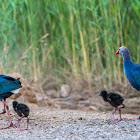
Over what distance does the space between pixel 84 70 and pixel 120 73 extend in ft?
2.98

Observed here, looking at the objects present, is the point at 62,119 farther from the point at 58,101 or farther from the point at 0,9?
the point at 0,9

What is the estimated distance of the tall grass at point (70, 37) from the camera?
809 centimetres

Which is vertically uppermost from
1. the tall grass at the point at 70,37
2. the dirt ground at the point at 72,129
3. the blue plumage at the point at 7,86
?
the tall grass at the point at 70,37

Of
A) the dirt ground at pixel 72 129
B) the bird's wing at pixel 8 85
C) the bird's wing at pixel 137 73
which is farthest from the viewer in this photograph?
the bird's wing at pixel 137 73

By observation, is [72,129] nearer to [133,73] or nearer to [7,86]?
[7,86]

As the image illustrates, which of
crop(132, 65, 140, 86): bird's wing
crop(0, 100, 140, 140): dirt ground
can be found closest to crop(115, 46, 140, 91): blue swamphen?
crop(132, 65, 140, 86): bird's wing

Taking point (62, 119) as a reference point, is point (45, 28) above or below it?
above

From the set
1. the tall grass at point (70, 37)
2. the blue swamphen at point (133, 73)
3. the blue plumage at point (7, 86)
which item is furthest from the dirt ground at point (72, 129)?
the tall grass at point (70, 37)

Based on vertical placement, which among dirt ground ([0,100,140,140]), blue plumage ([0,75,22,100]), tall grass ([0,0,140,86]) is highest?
tall grass ([0,0,140,86])

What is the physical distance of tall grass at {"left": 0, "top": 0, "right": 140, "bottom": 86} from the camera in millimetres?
8086

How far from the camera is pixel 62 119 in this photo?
5605 mm

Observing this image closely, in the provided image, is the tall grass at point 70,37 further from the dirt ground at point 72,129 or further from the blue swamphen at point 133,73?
the dirt ground at point 72,129

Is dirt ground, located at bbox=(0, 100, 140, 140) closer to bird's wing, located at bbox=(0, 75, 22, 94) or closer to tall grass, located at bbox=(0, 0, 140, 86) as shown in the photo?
bird's wing, located at bbox=(0, 75, 22, 94)

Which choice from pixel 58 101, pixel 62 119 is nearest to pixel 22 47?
pixel 58 101
